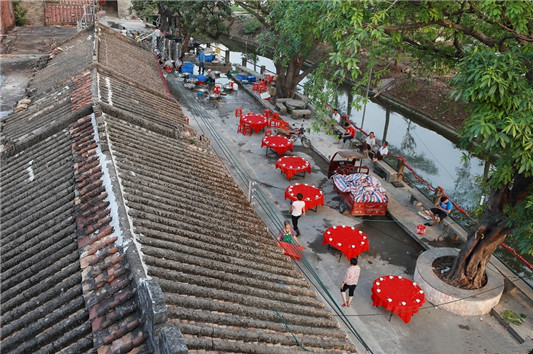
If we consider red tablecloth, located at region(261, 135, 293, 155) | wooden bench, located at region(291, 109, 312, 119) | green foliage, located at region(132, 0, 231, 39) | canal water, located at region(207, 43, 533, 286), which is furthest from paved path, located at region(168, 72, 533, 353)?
green foliage, located at region(132, 0, 231, 39)

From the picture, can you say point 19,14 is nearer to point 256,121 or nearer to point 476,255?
point 256,121

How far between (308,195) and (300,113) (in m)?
10.8

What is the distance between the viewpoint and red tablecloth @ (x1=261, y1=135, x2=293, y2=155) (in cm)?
2139

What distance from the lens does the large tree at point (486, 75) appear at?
28.1 feet

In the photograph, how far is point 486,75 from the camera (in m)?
8.43

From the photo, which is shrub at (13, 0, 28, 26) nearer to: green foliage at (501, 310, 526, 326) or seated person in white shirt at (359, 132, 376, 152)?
seated person in white shirt at (359, 132, 376, 152)

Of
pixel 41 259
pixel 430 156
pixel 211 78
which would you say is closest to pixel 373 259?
pixel 41 259

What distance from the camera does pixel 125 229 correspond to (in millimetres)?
6281

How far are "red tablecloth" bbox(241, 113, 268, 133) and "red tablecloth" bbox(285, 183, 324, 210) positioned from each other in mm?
7272

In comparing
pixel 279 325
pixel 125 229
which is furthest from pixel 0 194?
pixel 279 325

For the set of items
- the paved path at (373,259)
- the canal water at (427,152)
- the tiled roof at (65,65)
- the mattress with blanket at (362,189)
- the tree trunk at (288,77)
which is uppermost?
the tiled roof at (65,65)

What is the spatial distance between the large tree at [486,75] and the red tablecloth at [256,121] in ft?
38.3

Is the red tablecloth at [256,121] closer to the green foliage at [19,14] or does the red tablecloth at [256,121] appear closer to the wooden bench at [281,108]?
the wooden bench at [281,108]

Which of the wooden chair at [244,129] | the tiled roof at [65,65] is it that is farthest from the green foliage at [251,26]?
the tiled roof at [65,65]
